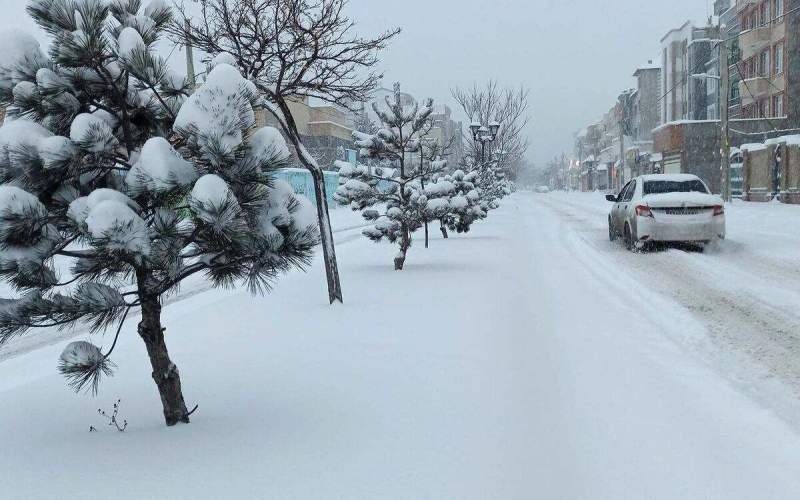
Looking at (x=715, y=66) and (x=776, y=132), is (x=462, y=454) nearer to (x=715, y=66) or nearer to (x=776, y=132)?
(x=776, y=132)

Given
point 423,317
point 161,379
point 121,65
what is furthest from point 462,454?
point 423,317

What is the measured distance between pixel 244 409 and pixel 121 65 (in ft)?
6.96

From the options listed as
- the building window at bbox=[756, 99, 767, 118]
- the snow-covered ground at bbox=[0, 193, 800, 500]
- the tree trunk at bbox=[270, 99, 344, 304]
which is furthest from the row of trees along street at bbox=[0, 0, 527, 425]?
the building window at bbox=[756, 99, 767, 118]

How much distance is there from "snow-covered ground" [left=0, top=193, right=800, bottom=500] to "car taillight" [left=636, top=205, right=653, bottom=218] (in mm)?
4597

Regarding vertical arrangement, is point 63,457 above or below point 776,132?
below

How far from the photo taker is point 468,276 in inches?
403

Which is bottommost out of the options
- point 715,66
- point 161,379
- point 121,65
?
point 161,379

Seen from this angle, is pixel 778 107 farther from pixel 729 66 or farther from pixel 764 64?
pixel 729 66

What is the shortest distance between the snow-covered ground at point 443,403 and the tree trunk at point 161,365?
0.39 ft

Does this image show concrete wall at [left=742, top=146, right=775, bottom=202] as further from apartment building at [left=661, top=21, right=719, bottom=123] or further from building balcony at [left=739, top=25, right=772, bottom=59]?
apartment building at [left=661, top=21, right=719, bottom=123]

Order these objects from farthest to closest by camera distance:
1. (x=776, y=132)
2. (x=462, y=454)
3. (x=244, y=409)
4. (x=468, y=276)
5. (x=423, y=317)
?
(x=776, y=132) < (x=468, y=276) < (x=423, y=317) < (x=244, y=409) < (x=462, y=454)

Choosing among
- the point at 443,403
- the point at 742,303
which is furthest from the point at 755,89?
the point at 443,403

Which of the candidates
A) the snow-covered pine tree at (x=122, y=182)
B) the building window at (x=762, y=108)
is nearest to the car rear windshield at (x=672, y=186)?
the snow-covered pine tree at (x=122, y=182)

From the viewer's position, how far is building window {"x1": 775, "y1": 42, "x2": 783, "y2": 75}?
132 ft
